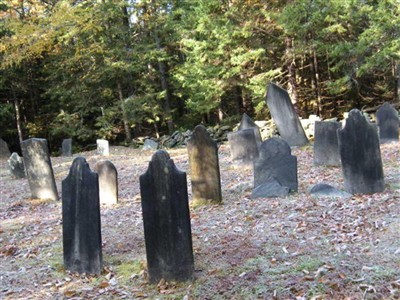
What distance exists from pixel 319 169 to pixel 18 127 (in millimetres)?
18897

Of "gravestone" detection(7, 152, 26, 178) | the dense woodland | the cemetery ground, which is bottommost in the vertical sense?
the cemetery ground

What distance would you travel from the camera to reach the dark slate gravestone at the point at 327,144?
10336 mm

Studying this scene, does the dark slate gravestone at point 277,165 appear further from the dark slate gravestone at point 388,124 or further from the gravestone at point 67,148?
the gravestone at point 67,148

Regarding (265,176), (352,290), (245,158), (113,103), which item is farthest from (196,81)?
(352,290)

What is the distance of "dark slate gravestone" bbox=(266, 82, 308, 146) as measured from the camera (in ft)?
45.9

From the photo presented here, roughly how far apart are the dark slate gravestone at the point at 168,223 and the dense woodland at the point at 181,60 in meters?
13.2

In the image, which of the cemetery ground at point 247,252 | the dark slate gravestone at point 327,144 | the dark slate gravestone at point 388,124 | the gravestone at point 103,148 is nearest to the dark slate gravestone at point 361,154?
the cemetery ground at point 247,252

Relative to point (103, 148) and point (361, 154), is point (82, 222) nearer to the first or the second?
point (361, 154)

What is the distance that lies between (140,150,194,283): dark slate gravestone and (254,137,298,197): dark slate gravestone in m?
3.90

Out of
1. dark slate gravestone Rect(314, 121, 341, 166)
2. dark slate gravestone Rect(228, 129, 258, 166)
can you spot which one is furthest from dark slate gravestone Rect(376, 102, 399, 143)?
dark slate gravestone Rect(228, 129, 258, 166)

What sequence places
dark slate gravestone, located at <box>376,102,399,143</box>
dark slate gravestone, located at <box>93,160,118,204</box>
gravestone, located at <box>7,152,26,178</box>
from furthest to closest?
gravestone, located at <box>7,152,26,178</box> < dark slate gravestone, located at <box>376,102,399,143</box> < dark slate gravestone, located at <box>93,160,118,204</box>

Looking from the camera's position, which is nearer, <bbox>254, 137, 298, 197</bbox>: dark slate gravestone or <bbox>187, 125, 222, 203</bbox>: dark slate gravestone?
<bbox>187, 125, 222, 203</bbox>: dark slate gravestone

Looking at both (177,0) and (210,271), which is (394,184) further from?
(177,0)

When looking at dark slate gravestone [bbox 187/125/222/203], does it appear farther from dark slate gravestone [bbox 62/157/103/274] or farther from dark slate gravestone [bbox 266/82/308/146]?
dark slate gravestone [bbox 266/82/308/146]
